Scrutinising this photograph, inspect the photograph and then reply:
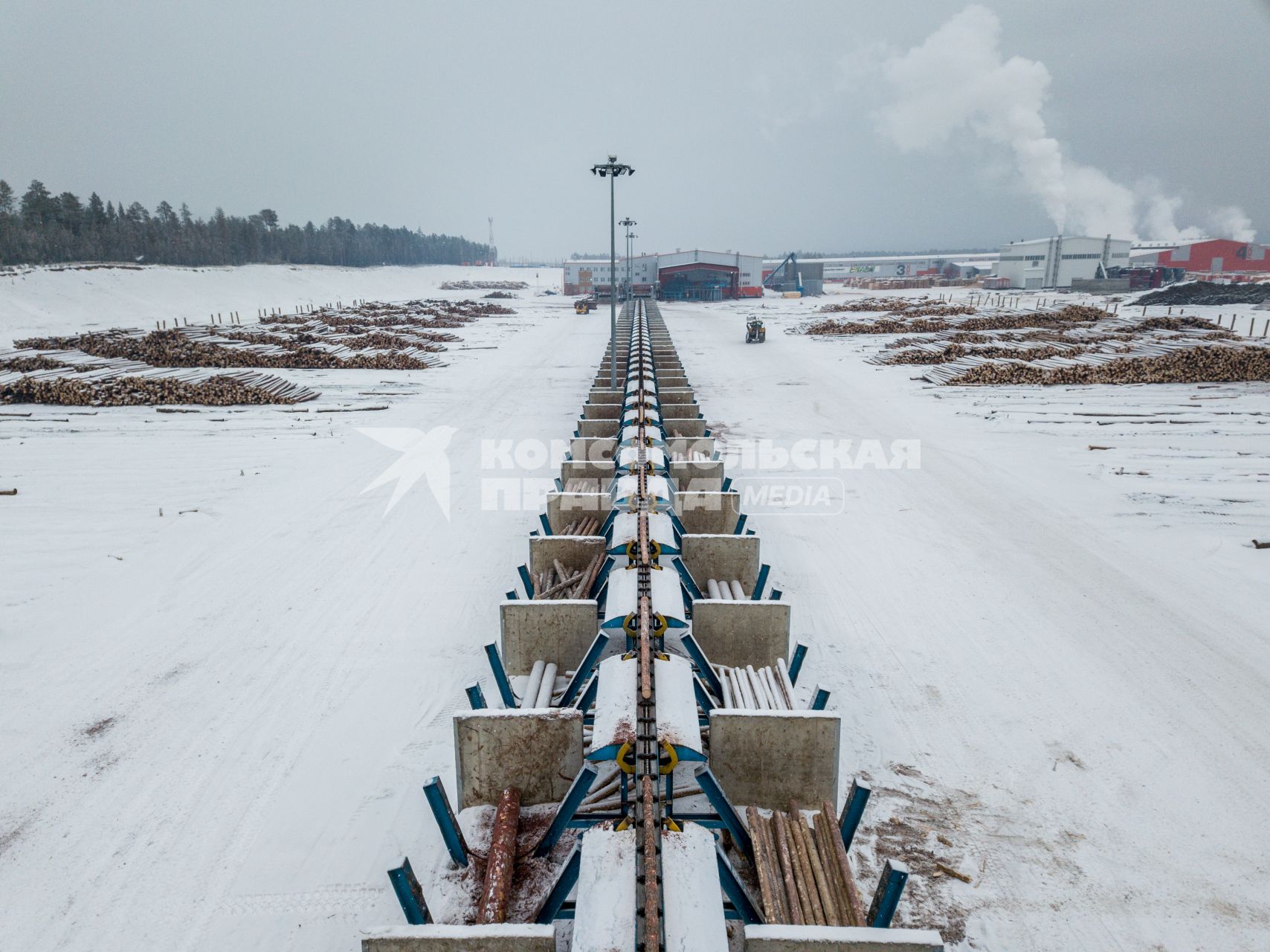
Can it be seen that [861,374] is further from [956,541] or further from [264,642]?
[264,642]

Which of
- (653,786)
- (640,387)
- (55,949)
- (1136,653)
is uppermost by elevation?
(640,387)

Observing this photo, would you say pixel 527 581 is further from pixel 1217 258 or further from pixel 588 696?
pixel 1217 258


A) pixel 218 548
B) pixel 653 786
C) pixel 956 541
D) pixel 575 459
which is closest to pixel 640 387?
pixel 575 459

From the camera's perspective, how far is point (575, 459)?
1309cm

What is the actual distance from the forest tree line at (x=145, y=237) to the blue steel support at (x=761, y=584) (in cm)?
7783

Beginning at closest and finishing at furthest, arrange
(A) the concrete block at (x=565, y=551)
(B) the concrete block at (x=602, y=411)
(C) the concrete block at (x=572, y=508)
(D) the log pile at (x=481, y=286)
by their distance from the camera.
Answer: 1. (A) the concrete block at (x=565, y=551)
2. (C) the concrete block at (x=572, y=508)
3. (B) the concrete block at (x=602, y=411)
4. (D) the log pile at (x=481, y=286)

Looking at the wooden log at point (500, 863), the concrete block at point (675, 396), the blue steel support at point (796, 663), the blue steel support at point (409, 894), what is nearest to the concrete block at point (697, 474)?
the blue steel support at point (796, 663)

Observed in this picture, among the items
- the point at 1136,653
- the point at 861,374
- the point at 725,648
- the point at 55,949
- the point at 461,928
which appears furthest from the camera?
the point at 861,374

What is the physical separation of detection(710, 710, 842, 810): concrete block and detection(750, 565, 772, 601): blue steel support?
2.69 meters

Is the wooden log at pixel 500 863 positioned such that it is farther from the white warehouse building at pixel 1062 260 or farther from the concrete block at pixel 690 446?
the white warehouse building at pixel 1062 260

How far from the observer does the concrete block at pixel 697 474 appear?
11.7m

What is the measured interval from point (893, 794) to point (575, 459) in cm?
855

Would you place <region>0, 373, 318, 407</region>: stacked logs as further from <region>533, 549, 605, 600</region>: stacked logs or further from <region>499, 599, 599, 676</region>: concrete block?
<region>499, 599, 599, 676</region>: concrete block

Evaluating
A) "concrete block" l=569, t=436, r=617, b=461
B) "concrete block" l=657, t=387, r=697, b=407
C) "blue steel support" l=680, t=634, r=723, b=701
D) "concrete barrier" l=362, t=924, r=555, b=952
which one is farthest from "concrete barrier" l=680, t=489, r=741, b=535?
"concrete barrier" l=362, t=924, r=555, b=952
